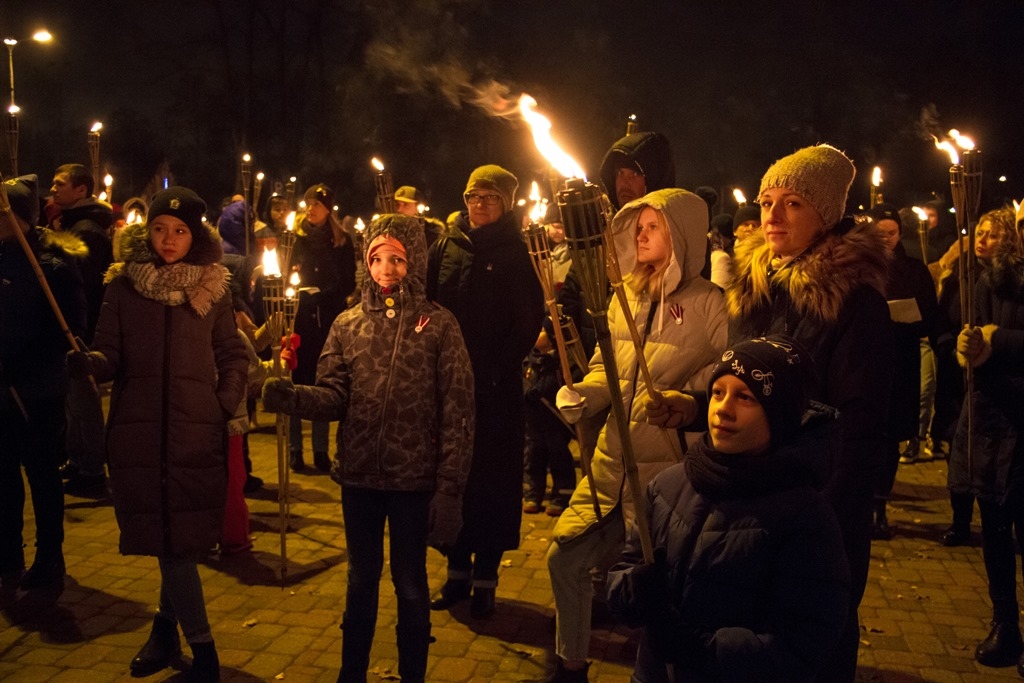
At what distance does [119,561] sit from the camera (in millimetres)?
6668

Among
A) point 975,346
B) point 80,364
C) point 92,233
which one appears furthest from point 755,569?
point 92,233

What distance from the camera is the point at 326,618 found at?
225 inches

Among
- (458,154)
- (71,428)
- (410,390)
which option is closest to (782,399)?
(410,390)

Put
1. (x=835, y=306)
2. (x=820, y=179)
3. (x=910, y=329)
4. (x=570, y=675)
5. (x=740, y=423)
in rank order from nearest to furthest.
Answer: (x=740, y=423)
(x=835, y=306)
(x=820, y=179)
(x=570, y=675)
(x=910, y=329)

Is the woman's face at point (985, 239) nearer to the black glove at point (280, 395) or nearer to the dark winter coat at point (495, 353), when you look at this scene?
the dark winter coat at point (495, 353)

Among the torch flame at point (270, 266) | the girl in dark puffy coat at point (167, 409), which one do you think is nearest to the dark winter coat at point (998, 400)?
the torch flame at point (270, 266)

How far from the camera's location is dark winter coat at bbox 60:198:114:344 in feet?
26.9

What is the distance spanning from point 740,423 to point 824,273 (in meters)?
0.93

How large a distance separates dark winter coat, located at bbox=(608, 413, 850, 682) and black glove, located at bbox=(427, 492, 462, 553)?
145cm

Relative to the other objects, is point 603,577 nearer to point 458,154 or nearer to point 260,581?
point 260,581

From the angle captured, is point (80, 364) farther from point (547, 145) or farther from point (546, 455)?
point (546, 455)

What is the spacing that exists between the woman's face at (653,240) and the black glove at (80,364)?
8.86 ft

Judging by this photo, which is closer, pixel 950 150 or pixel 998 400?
pixel 998 400

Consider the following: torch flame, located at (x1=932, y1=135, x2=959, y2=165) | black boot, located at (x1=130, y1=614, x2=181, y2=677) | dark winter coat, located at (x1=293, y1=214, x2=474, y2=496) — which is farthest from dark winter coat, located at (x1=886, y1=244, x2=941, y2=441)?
black boot, located at (x1=130, y1=614, x2=181, y2=677)
